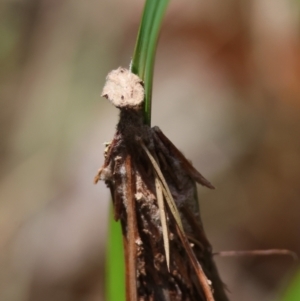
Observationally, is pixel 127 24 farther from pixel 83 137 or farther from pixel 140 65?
pixel 140 65

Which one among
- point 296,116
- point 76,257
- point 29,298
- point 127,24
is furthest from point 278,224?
point 127,24

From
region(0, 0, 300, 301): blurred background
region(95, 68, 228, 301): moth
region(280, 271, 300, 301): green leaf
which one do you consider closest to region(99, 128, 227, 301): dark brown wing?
region(95, 68, 228, 301): moth

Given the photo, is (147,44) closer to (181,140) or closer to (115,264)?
(115,264)

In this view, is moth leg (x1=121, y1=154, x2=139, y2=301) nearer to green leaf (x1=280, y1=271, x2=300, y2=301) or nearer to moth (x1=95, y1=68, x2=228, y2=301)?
moth (x1=95, y1=68, x2=228, y2=301)

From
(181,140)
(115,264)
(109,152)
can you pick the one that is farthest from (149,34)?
(181,140)

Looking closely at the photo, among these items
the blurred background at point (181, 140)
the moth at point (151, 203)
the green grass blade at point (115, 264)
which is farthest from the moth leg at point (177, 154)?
the blurred background at point (181, 140)

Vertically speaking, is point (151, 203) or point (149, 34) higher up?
point (149, 34)
